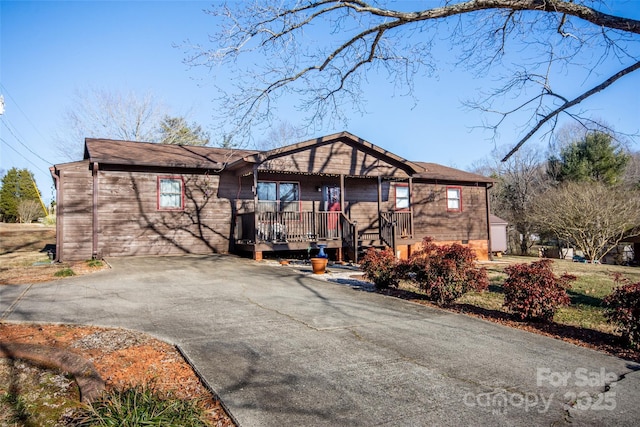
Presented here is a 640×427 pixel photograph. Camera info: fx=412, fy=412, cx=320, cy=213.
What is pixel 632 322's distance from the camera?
207 inches

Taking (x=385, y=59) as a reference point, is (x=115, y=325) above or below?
below

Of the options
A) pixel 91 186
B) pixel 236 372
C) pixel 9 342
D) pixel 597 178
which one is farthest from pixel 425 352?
pixel 597 178

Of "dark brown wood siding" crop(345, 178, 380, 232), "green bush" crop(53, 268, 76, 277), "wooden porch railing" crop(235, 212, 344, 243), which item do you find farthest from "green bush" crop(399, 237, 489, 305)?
"dark brown wood siding" crop(345, 178, 380, 232)

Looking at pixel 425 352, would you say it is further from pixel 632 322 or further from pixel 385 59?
pixel 385 59

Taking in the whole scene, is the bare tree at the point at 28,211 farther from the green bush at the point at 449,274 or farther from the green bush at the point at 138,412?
the green bush at the point at 138,412

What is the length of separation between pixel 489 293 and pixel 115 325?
8.06m

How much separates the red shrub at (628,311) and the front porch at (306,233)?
9.76 m

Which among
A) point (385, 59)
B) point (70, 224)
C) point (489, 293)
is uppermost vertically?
point (385, 59)

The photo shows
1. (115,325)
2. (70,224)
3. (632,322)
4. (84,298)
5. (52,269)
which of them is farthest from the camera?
(70,224)

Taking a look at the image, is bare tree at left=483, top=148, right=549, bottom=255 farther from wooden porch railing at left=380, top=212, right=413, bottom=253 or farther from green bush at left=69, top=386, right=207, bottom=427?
green bush at left=69, top=386, right=207, bottom=427

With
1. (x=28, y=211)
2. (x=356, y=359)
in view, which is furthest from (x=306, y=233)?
(x=28, y=211)

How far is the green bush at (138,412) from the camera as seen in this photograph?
2.79 metres

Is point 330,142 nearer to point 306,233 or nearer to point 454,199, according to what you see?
point 306,233

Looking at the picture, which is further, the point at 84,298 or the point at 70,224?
the point at 70,224
